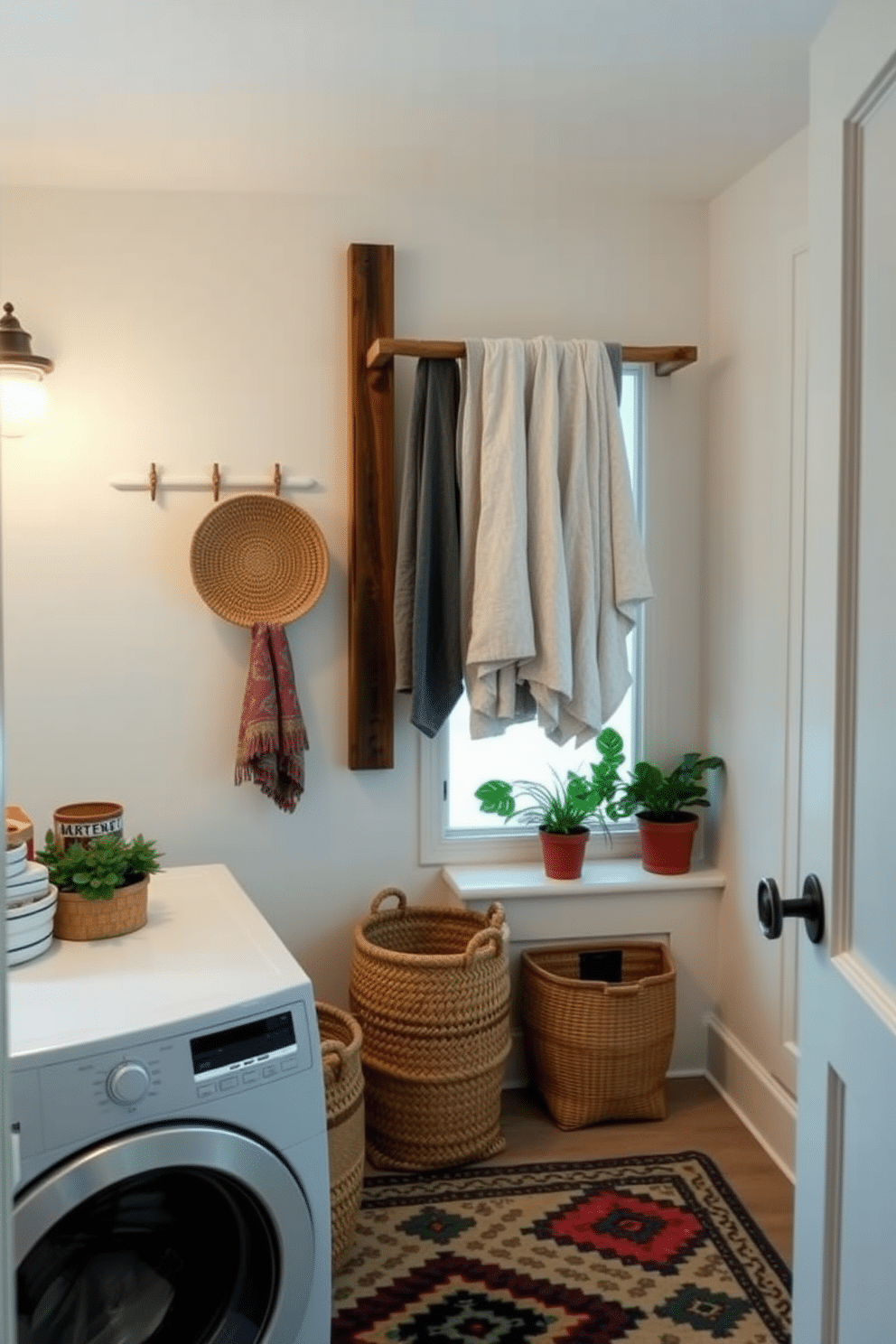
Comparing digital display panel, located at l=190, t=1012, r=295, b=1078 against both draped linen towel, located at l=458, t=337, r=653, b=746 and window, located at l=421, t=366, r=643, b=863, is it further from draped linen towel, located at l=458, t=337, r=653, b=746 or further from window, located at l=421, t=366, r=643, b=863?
window, located at l=421, t=366, r=643, b=863

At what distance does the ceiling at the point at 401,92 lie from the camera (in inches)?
79.6

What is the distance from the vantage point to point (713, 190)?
3018 mm

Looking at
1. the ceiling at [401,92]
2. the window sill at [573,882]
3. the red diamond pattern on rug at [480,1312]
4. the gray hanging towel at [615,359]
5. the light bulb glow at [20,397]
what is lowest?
the red diamond pattern on rug at [480,1312]

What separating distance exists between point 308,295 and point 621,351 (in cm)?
77

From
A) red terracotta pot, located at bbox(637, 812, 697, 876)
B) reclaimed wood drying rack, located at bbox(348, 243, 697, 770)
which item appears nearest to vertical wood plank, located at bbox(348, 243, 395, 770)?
reclaimed wood drying rack, located at bbox(348, 243, 697, 770)

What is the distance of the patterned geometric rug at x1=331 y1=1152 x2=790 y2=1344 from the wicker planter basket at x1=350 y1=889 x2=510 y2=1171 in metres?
0.08

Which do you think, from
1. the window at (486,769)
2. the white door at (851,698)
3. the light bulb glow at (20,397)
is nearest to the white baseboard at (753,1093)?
the window at (486,769)

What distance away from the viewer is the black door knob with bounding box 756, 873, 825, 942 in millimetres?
1276

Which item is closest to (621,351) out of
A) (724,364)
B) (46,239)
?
(724,364)

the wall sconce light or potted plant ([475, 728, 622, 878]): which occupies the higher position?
the wall sconce light

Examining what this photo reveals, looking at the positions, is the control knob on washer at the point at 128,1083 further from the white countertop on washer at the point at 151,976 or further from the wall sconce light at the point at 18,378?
the wall sconce light at the point at 18,378

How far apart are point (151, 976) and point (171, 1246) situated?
39 cm

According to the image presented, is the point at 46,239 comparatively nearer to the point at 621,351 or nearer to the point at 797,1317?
the point at 621,351

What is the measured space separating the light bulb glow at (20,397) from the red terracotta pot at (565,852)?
1569 mm
